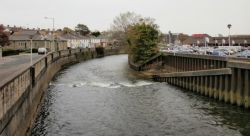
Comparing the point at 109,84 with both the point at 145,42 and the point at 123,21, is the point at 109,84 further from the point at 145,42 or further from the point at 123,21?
the point at 123,21

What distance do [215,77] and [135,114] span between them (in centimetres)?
1249

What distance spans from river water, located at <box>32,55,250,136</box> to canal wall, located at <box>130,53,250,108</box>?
1198mm

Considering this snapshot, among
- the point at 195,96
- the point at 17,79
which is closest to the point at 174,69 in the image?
the point at 195,96

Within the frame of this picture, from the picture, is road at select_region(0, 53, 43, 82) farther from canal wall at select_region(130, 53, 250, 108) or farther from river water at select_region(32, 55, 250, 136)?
canal wall at select_region(130, 53, 250, 108)

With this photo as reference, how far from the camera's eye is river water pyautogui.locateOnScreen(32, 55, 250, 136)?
103 ft

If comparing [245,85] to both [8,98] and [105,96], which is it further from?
[8,98]

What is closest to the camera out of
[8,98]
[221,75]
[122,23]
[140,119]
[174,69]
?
[8,98]

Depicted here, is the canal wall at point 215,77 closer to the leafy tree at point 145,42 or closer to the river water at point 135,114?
the river water at point 135,114

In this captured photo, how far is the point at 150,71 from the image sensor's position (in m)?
78.1

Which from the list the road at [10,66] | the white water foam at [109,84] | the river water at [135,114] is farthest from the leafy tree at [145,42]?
the river water at [135,114]

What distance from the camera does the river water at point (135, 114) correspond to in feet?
103

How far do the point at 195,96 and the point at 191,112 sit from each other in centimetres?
1028

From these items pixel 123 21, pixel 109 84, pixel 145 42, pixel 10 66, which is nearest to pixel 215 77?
pixel 109 84

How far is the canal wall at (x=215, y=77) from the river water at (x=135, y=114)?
120 cm
